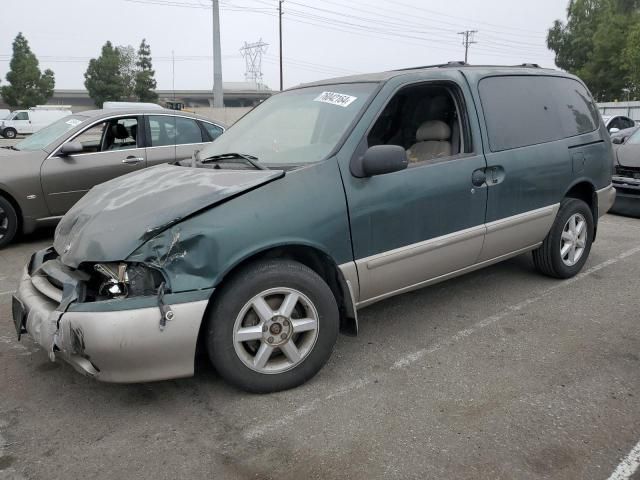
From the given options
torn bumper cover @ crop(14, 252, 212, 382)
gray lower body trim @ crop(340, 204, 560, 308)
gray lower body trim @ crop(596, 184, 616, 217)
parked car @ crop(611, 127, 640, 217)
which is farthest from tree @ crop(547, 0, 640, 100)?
torn bumper cover @ crop(14, 252, 212, 382)

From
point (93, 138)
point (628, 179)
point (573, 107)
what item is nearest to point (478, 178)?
point (573, 107)

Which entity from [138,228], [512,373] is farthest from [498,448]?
[138,228]

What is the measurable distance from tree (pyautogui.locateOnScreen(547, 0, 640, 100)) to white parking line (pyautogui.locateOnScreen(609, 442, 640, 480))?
43.0 m

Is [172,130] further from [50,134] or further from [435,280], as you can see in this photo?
[435,280]

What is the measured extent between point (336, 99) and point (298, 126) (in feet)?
1.03

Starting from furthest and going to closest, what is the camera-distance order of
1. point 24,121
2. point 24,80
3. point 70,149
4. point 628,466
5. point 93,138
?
point 24,80
point 24,121
point 93,138
point 70,149
point 628,466

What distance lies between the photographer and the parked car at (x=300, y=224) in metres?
2.63

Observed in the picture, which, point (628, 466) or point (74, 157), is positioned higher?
point (74, 157)

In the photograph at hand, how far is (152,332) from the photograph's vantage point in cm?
256

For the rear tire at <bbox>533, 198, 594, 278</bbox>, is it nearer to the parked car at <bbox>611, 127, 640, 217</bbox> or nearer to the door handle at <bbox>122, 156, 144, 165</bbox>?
the parked car at <bbox>611, 127, 640, 217</bbox>

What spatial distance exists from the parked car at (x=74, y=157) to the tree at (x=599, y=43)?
40.7 metres

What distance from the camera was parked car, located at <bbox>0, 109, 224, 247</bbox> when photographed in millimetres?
6059

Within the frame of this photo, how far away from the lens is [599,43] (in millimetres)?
43812

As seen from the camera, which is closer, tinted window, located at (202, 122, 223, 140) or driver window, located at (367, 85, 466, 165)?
driver window, located at (367, 85, 466, 165)
